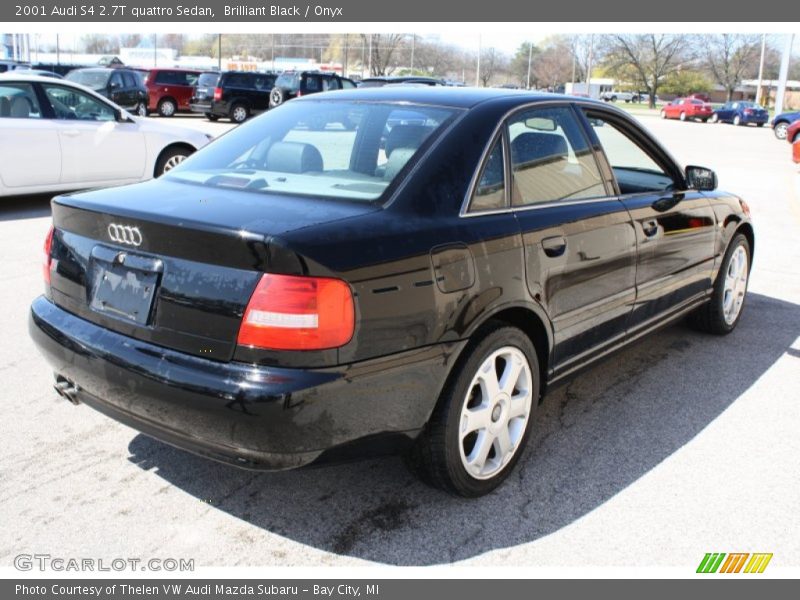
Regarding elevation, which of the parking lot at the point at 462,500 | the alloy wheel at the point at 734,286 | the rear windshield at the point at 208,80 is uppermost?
the rear windshield at the point at 208,80

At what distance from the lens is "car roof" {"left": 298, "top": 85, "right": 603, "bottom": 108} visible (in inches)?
141

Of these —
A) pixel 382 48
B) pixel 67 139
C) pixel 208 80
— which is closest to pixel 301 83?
pixel 208 80

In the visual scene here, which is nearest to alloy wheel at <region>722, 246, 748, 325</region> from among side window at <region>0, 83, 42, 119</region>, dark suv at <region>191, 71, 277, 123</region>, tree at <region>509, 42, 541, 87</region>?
side window at <region>0, 83, 42, 119</region>

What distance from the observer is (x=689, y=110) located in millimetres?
47094

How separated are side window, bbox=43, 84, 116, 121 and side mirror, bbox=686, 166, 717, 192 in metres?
7.56

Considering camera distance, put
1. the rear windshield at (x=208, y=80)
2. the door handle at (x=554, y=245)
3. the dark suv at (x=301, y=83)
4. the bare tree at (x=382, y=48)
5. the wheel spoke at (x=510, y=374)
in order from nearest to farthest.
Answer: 1. the wheel spoke at (x=510, y=374)
2. the door handle at (x=554, y=245)
3. the dark suv at (x=301, y=83)
4. the rear windshield at (x=208, y=80)
5. the bare tree at (x=382, y=48)

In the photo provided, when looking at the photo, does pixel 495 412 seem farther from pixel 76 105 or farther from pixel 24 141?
pixel 76 105

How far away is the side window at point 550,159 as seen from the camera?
352 centimetres

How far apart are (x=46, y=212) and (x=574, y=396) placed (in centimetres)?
755

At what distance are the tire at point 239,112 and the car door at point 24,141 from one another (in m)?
18.4

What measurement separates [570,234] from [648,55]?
88.3m

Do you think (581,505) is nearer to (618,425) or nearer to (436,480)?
(436,480)

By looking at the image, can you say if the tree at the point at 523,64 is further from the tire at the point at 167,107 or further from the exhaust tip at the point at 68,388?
the exhaust tip at the point at 68,388

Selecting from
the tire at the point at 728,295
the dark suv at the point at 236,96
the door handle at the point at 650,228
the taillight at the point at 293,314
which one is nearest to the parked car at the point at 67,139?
the tire at the point at 728,295
